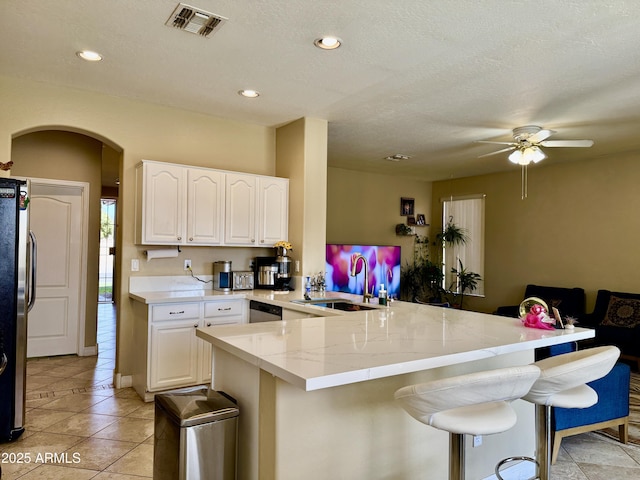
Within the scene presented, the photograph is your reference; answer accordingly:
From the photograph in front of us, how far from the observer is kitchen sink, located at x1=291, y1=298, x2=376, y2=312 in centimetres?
346

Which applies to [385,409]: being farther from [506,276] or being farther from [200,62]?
[506,276]

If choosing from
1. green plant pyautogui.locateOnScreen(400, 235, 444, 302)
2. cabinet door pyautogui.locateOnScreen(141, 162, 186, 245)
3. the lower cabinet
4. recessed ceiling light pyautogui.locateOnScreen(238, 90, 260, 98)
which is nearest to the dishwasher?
the lower cabinet

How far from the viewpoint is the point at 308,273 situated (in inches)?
187

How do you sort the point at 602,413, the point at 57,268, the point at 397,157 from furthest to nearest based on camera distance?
the point at 397,157 → the point at 57,268 → the point at 602,413

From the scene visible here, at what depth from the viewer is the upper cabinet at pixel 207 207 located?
404 centimetres

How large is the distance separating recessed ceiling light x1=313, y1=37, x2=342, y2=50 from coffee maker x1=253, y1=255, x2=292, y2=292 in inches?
89.9

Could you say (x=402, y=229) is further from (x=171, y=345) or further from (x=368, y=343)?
(x=368, y=343)

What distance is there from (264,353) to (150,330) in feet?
7.62

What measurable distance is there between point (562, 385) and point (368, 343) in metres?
0.84

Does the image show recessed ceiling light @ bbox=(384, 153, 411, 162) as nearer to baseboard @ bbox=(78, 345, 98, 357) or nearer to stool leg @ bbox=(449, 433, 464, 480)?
baseboard @ bbox=(78, 345, 98, 357)

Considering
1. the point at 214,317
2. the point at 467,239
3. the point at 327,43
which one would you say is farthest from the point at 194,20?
the point at 467,239

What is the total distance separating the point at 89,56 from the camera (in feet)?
10.7

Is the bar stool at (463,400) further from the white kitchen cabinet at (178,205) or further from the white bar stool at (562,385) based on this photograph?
the white kitchen cabinet at (178,205)

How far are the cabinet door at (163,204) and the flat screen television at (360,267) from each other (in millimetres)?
2697
